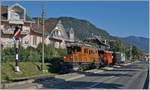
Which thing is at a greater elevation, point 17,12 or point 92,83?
point 17,12

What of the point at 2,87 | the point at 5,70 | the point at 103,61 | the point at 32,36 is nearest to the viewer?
the point at 2,87

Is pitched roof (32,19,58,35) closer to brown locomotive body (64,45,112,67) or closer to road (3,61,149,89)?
brown locomotive body (64,45,112,67)

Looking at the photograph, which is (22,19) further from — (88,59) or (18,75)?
(18,75)

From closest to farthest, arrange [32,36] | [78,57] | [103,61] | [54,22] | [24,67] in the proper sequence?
[24,67] → [78,57] → [103,61] → [32,36] → [54,22]

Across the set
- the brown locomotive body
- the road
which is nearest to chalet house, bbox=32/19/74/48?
the brown locomotive body

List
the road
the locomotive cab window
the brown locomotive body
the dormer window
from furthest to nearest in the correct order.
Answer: the dormer window
the locomotive cab window
the brown locomotive body
the road

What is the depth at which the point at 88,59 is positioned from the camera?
182ft

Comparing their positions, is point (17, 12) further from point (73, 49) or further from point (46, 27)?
point (73, 49)

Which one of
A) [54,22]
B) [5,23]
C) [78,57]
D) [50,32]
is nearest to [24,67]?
[78,57]

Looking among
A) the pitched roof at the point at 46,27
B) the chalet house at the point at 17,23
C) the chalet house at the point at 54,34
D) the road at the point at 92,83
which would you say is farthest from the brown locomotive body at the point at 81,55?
the chalet house at the point at 54,34

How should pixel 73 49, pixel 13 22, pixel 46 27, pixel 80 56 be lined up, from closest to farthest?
pixel 73 49 < pixel 80 56 < pixel 13 22 < pixel 46 27

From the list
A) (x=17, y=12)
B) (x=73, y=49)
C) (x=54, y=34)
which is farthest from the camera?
(x=54, y=34)

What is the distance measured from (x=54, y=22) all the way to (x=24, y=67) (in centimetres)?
4864

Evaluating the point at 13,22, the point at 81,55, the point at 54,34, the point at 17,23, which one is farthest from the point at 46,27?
the point at 81,55
